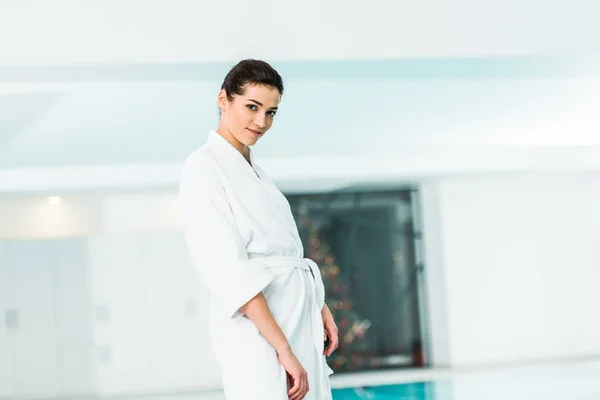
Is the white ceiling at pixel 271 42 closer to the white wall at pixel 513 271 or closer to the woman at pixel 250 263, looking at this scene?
the woman at pixel 250 263

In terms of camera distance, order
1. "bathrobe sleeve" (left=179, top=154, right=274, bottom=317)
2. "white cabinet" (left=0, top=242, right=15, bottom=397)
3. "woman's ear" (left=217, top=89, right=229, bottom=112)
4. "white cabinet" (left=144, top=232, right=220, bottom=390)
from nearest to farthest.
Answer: "bathrobe sleeve" (left=179, top=154, right=274, bottom=317)
"woman's ear" (left=217, top=89, right=229, bottom=112)
"white cabinet" (left=0, top=242, right=15, bottom=397)
"white cabinet" (left=144, top=232, right=220, bottom=390)

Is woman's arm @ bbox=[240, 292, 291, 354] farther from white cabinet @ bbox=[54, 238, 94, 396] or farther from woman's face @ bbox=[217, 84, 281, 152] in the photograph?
white cabinet @ bbox=[54, 238, 94, 396]

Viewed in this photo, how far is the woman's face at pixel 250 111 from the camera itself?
1569 millimetres

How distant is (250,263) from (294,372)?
194 mm

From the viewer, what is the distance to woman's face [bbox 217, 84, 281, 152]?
1569mm

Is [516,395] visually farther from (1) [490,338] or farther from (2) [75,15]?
(2) [75,15]

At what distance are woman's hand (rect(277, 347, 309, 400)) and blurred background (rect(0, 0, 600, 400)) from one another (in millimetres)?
2954

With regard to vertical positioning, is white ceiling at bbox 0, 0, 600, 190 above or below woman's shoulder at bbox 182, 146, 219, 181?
above

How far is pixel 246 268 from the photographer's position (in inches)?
58.9

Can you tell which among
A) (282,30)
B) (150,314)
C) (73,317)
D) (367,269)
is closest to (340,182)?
(367,269)

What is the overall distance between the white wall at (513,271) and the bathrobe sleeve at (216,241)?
9068 millimetres

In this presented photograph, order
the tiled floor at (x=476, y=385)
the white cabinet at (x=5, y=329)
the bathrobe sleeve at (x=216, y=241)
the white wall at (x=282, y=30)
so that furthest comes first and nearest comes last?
the white cabinet at (x=5, y=329) < the tiled floor at (x=476, y=385) < the white wall at (x=282, y=30) < the bathrobe sleeve at (x=216, y=241)

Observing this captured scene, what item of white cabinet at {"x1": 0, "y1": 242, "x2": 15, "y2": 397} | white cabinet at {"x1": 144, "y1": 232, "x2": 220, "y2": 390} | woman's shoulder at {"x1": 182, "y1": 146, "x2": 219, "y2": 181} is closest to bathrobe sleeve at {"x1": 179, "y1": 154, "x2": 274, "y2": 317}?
woman's shoulder at {"x1": 182, "y1": 146, "x2": 219, "y2": 181}

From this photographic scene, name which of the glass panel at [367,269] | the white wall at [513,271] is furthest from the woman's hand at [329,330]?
the glass panel at [367,269]
